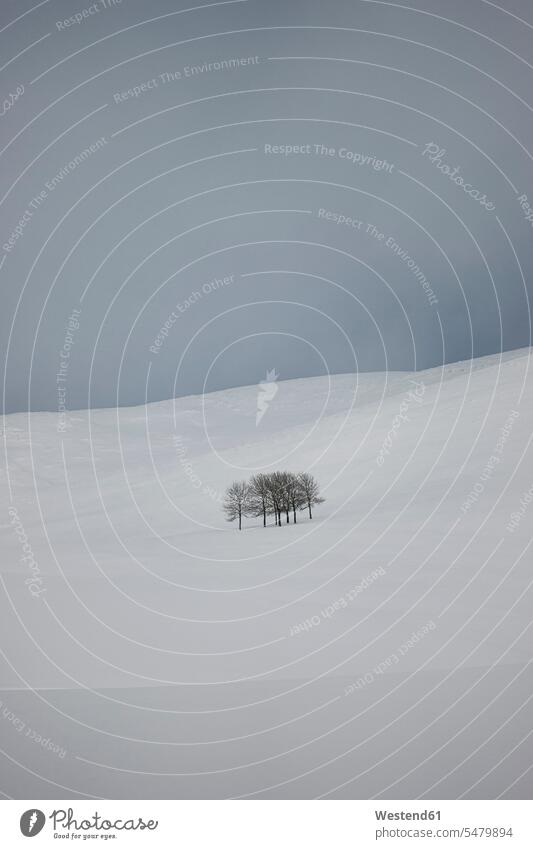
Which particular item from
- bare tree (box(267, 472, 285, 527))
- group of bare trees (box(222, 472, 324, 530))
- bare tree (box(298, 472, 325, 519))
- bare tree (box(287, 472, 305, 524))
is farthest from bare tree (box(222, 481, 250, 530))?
bare tree (box(298, 472, 325, 519))

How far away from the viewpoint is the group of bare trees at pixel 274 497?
38219mm

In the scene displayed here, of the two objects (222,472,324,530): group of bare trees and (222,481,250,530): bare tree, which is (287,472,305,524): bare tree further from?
(222,481,250,530): bare tree

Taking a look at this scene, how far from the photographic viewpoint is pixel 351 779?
24.9ft

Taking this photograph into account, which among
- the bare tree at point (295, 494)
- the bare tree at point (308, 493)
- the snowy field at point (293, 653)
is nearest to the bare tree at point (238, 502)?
the bare tree at point (295, 494)

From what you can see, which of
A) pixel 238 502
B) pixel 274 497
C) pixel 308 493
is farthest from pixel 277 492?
pixel 238 502

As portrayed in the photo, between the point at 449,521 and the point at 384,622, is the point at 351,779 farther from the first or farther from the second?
the point at 449,521

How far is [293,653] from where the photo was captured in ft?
39.1

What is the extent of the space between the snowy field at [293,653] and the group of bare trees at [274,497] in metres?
3.15

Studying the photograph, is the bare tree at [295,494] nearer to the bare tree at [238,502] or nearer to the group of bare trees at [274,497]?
the group of bare trees at [274,497]

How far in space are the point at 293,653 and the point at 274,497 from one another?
2659cm

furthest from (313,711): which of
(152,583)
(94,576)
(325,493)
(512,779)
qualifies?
(325,493)

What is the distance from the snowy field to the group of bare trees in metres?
3.15

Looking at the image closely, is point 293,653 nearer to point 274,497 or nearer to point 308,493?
point 308,493
